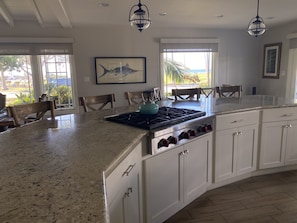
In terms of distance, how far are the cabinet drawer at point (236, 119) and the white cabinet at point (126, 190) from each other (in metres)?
1.17

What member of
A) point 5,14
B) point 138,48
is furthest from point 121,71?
point 5,14

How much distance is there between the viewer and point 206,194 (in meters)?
2.62

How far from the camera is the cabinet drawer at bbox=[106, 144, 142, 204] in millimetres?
1238

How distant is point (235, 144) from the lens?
2.70 m

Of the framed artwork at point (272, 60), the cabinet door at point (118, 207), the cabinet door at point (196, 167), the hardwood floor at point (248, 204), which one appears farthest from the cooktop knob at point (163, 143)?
the framed artwork at point (272, 60)

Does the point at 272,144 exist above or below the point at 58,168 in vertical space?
below

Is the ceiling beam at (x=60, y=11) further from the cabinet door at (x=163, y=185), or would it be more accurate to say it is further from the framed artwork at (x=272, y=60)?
the framed artwork at (x=272, y=60)

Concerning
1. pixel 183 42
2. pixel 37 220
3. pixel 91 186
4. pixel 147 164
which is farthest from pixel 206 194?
pixel 183 42

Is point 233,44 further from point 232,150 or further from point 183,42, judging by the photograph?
point 232,150

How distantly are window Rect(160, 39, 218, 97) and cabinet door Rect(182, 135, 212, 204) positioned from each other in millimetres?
3750

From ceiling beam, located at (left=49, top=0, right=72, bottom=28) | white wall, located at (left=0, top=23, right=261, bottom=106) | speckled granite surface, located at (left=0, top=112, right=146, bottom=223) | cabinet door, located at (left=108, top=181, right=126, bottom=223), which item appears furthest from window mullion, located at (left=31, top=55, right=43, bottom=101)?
cabinet door, located at (left=108, top=181, right=126, bottom=223)

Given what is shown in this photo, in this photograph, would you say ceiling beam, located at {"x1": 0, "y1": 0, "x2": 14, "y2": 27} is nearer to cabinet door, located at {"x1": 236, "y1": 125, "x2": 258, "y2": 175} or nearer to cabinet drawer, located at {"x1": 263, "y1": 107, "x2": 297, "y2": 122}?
cabinet door, located at {"x1": 236, "y1": 125, "x2": 258, "y2": 175}

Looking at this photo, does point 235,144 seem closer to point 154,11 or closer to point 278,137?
point 278,137

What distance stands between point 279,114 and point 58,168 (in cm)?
271
